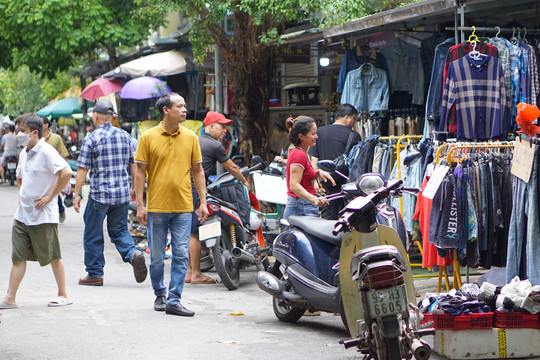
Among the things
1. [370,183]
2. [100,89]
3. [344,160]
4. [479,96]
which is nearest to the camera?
[370,183]

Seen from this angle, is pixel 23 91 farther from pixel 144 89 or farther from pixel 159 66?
pixel 144 89

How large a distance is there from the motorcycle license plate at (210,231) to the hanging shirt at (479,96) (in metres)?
2.83

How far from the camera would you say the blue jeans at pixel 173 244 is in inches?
303

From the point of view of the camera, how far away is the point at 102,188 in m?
9.46

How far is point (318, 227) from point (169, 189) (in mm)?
1533

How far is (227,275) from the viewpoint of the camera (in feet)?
30.1

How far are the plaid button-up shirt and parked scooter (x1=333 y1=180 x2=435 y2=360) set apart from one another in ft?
15.3

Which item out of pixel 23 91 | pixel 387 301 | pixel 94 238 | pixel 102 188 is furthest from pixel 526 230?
pixel 23 91

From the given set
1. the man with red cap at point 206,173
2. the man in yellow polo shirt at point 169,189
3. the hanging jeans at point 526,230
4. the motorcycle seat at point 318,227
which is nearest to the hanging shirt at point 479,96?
the hanging jeans at point 526,230

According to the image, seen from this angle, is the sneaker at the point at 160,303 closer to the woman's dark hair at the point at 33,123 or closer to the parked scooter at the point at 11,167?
the woman's dark hair at the point at 33,123

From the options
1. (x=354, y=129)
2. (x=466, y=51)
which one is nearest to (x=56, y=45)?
(x=354, y=129)

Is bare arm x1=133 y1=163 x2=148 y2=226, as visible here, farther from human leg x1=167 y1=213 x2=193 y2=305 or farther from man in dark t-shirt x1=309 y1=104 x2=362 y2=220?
man in dark t-shirt x1=309 y1=104 x2=362 y2=220

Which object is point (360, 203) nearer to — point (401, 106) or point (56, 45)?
point (401, 106)

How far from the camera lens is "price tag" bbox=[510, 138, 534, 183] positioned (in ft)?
21.3
